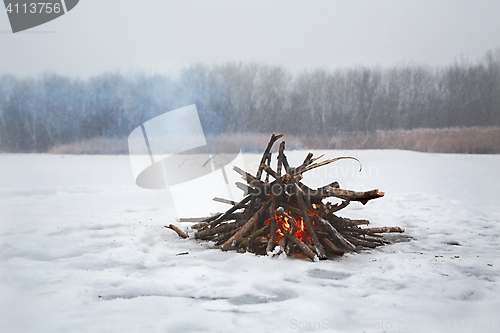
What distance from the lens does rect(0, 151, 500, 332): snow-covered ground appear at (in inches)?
52.2

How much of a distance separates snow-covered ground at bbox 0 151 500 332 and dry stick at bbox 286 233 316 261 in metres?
0.05

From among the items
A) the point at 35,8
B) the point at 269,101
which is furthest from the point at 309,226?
the point at 269,101

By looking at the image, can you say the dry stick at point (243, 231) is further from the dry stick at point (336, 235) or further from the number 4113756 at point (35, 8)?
the number 4113756 at point (35, 8)

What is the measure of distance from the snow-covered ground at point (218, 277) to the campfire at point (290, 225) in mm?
101

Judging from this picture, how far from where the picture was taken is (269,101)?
5129 millimetres

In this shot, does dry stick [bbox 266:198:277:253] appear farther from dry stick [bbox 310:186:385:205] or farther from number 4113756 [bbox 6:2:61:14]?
number 4113756 [bbox 6:2:61:14]

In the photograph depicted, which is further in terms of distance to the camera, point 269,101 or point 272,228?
point 269,101

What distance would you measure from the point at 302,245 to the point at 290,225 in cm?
17

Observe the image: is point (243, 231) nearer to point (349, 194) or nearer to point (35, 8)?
point (349, 194)

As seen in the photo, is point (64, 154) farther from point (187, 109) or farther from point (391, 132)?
point (391, 132)

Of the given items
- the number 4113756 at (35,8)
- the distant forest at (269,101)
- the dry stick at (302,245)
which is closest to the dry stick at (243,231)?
the dry stick at (302,245)

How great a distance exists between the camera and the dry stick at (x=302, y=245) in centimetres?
201

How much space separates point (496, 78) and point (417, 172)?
68.6 inches

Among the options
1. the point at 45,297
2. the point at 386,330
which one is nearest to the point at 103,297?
the point at 45,297
